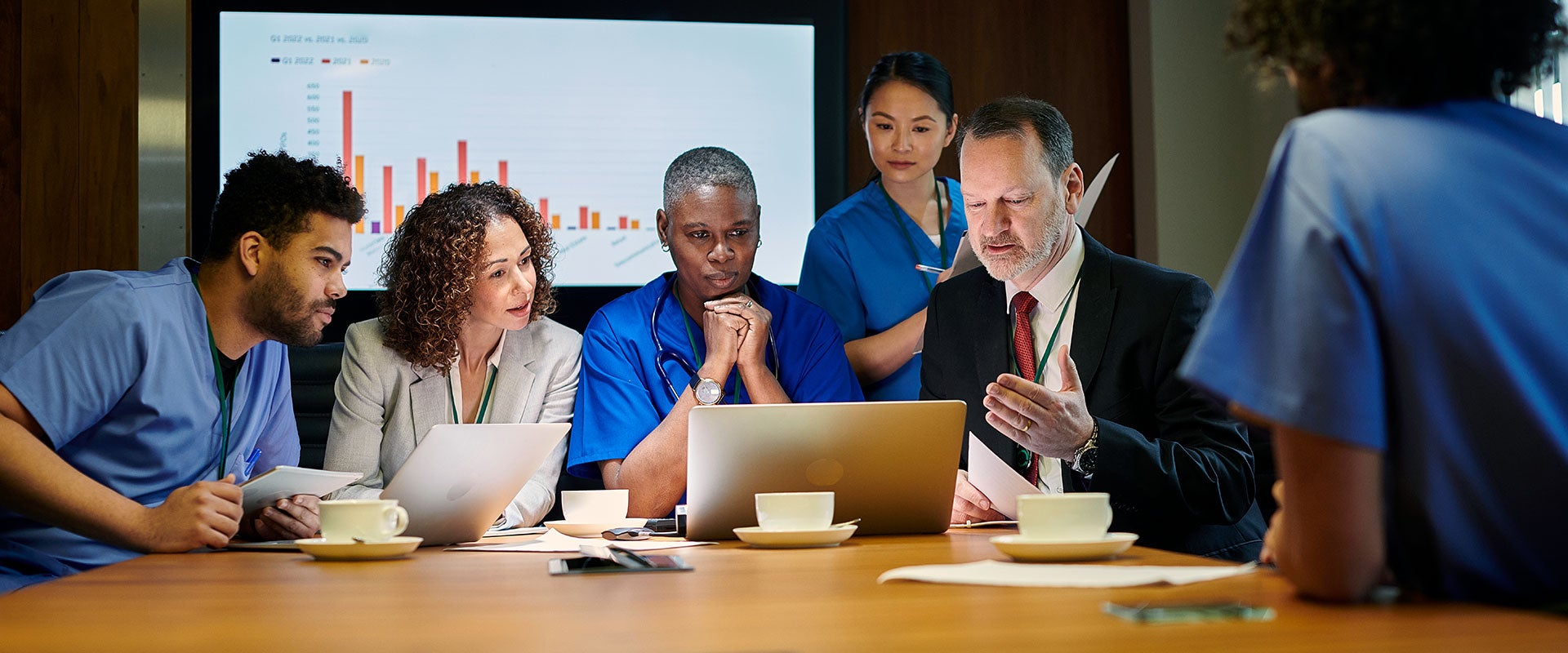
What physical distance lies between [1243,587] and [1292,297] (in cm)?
28

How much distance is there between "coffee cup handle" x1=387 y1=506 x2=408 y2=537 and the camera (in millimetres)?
1513

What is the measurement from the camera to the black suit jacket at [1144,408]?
77.7 inches

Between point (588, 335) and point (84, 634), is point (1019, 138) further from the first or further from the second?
point (84, 634)

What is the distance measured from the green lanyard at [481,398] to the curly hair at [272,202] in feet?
1.48

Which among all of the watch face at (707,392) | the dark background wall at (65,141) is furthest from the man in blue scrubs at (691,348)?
the dark background wall at (65,141)

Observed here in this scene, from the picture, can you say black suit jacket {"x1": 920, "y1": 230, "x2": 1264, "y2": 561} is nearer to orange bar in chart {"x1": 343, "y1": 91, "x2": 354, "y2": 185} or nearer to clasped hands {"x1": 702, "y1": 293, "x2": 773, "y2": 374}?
clasped hands {"x1": 702, "y1": 293, "x2": 773, "y2": 374}

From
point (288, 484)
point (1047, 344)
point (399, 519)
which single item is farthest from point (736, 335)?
point (399, 519)

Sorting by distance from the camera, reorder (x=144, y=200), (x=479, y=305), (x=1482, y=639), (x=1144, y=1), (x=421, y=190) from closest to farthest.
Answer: (x=1482, y=639) < (x=479, y=305) < (x=144, y=200) < (x=421, y=190) < (x=1144, y=1)

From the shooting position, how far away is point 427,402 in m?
2.62

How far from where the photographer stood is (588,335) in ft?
9.36

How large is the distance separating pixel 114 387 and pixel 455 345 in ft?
2.52

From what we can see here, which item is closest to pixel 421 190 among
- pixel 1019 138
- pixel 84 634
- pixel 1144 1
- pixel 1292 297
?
pixel 1019 138

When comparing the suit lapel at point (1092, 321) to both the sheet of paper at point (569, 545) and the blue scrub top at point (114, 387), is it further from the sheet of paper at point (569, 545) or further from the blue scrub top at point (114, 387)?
the blue scrub top at point (114, 387)

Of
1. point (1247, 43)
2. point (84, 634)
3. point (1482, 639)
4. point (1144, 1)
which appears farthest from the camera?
point (1144, 1)
